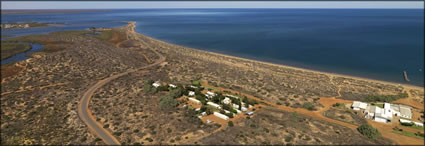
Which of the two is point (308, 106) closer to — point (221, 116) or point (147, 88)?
point (221, 116)

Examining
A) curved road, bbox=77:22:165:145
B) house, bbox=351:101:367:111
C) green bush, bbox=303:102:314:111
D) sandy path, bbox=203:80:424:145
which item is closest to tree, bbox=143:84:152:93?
curved road, bbox=77:22:165:145

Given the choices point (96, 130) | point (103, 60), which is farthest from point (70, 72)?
point (96, 130)

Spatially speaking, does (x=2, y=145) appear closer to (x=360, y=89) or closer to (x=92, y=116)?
(x=92, y=116)

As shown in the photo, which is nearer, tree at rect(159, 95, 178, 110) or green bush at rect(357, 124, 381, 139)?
green bush at rect(357, 124, 381, 139)

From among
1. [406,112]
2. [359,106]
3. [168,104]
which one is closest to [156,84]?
[168,104]

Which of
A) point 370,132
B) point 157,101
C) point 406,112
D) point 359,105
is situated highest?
point 157,101

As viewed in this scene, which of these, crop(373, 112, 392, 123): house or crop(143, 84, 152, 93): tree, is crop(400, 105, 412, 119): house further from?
crop(143, 84, 152, 93): tree

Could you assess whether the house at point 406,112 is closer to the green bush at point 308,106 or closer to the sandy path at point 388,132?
the sandy path at point 388,132

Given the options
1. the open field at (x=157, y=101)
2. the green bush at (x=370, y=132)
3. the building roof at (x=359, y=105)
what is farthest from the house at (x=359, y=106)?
the green bush at (x=370, y=132)
